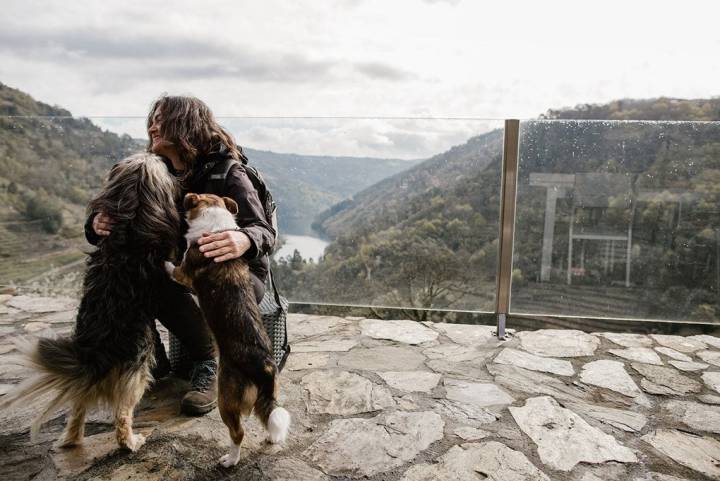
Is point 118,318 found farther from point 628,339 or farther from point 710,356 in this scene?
point 710,356

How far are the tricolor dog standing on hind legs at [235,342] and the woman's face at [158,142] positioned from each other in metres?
0.59

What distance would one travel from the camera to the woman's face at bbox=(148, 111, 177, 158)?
2.07 m

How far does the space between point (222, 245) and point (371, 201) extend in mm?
2442

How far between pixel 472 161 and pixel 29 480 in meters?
3.16

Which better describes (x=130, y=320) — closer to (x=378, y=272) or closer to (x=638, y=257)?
(x=378, y=272)

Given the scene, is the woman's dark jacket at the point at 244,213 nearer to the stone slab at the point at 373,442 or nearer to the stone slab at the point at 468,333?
the stone slab at the point at 373,442

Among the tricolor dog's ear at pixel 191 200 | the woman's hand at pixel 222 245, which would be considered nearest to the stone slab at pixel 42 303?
the tricolor dog's ear at pixel 191 200

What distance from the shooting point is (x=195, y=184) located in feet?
6.69

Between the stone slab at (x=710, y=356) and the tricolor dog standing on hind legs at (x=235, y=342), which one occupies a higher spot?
the tricolor dog standing on hind legs at (x=235, y=342)

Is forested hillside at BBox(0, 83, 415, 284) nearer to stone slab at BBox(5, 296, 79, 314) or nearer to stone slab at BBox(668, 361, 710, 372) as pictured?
stone slab at BBox(5, 296, 79, 314)

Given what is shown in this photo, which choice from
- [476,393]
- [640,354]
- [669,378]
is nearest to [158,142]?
[476,393]

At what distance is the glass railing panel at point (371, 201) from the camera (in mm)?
3580

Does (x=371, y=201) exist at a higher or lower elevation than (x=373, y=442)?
higher

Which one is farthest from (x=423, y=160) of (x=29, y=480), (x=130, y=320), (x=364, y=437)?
(x=29, y=480)
